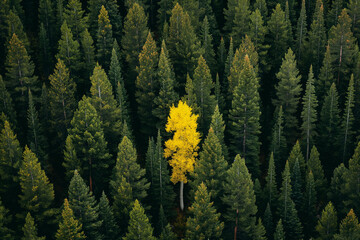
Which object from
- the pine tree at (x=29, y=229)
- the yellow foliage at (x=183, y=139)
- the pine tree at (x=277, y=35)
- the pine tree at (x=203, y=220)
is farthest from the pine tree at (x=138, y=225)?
the pine tree at (x=277, y=35)

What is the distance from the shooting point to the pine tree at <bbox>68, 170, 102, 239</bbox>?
63.8 m

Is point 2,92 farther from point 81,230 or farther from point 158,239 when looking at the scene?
point 158,239

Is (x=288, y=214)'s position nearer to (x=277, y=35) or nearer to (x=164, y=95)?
(x=164, y=95)

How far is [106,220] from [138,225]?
5166 mm

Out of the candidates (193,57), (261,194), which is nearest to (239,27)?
(193,57)

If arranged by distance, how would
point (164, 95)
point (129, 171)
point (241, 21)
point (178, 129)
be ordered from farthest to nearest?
point (241, 21)
point (164, 95)
point (178, 129)
point (129, 171)

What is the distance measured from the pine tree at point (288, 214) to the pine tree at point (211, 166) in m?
8.02

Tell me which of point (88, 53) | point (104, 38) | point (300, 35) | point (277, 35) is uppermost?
point (300, 35)

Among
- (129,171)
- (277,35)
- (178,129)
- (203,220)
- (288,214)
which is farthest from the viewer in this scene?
(277,35)

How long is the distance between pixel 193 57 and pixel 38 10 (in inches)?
1294

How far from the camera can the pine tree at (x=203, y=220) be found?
209ft

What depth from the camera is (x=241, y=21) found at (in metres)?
92.6

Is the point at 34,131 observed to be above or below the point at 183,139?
above

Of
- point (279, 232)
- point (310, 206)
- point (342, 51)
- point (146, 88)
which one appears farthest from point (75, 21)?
point (279, 232)
